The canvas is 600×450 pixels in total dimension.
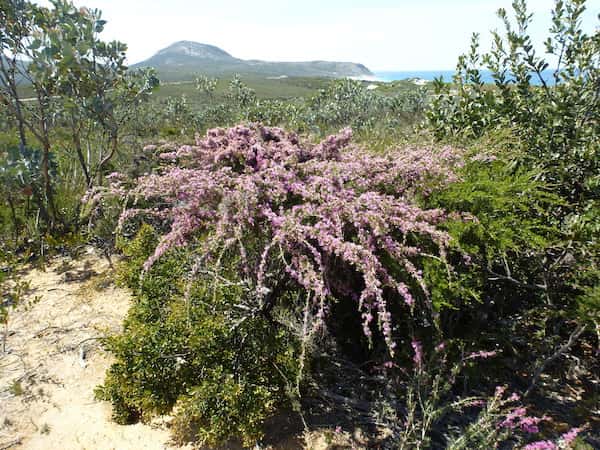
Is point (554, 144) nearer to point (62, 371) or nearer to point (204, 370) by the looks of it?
point (204, 370)

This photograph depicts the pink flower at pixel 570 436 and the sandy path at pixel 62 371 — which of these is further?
the sandy path at pixel 62 371

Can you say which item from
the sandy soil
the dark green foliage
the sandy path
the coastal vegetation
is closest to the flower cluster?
the coastal vegetation

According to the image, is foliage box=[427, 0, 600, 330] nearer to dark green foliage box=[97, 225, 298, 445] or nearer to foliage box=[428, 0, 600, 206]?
foliage box=[428, 0, 600, 206]

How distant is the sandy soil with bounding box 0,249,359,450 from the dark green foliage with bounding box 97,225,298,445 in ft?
0.77

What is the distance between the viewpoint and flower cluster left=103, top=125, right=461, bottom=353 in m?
2.62

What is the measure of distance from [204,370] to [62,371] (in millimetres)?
2097

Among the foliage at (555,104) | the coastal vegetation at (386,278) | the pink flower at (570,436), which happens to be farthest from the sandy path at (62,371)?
the foliage at (555,104)

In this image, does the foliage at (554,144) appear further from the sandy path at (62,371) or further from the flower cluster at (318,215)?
the sandy path at (62,371)

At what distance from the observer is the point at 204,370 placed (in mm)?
3277

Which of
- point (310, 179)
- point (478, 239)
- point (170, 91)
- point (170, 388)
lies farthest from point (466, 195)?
point (170, 91)

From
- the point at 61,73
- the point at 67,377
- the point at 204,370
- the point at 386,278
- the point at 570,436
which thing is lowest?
the point at 67,377

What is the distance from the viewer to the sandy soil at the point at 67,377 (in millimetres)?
3424

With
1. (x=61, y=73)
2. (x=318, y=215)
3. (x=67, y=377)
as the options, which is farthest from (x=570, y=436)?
(x=61, y=73)

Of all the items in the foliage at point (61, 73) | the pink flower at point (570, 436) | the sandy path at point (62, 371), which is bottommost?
the sandy path at point (62, 371)
